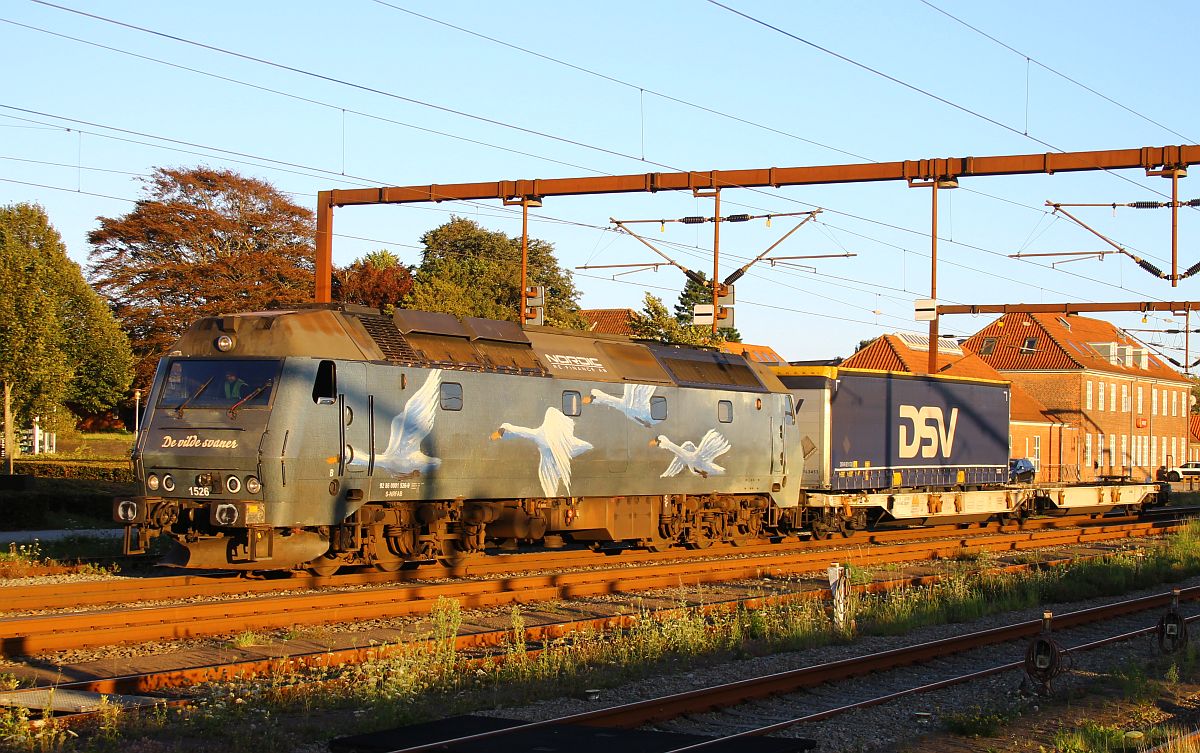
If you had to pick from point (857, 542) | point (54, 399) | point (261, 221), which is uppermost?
point (261, 221)

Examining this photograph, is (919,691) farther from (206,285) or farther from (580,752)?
(206,285)

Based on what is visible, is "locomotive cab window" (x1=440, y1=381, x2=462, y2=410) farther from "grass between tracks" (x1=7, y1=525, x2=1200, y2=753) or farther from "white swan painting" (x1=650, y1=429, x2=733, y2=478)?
"white swan painting" (x1=650, y1=429, x2=733, y2=478)

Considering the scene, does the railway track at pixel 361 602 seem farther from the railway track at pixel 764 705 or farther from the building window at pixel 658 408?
the railway track at pixel 764 705

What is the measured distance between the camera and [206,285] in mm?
49906

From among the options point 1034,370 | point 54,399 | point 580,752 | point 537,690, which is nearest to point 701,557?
point 537,690

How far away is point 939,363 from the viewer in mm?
67188

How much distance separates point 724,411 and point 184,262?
34.1m

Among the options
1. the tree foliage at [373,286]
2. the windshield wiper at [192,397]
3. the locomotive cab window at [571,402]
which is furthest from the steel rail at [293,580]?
the tree foliage at [373,286]

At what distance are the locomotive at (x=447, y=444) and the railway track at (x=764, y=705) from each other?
733 centimetres

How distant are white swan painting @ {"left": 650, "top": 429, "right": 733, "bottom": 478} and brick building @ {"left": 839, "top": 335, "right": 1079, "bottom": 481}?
142 ft

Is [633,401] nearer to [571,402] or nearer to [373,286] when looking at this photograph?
[571,402]

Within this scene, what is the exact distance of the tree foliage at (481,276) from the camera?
5772 cm

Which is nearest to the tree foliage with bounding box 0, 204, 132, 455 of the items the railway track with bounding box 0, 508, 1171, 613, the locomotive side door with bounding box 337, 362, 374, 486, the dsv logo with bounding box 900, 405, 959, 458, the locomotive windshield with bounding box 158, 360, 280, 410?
the railway track with bounding box 0, 508, 1171, 613

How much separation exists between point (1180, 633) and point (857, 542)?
13.6 metres
